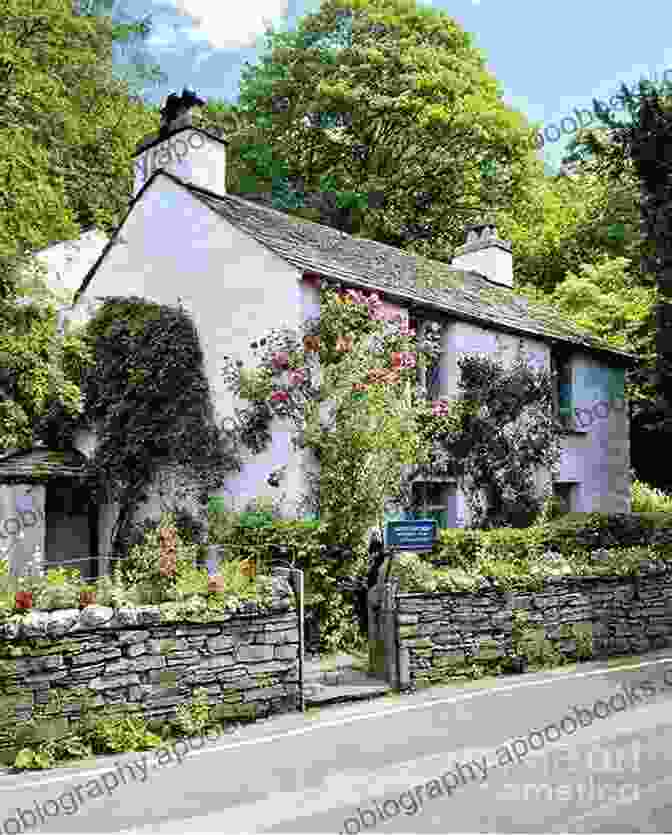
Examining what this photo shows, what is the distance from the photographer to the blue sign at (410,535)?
39.9 ft

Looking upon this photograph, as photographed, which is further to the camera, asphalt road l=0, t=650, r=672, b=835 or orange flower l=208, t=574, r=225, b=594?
orange flower l=208, t=574, r=225, b=594

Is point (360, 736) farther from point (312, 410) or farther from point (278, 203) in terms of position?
point (278, 203)

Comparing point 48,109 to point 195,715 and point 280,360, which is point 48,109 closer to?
point 280,360

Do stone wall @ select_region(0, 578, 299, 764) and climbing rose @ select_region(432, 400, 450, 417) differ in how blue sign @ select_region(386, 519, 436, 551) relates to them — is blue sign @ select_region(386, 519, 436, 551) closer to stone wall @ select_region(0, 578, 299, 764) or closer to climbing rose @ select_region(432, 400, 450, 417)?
stone wall @ select_region(0, 578, 299, 764)

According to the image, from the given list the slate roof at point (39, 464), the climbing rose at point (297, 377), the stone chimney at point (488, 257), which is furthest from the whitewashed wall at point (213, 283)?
the stone chimney at point (488, 257)

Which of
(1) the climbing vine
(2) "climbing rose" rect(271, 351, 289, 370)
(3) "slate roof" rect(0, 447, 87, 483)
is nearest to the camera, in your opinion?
(2) "climbing rose" rect(271, 351, 289, 370)

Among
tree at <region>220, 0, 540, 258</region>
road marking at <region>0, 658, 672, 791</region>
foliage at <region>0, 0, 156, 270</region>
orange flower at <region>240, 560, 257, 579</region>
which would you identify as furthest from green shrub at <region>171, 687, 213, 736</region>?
tree at <region>220, 0, 540, 258</region>

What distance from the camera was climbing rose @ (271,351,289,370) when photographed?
16094 mm

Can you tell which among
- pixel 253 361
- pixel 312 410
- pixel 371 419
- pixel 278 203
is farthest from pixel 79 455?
pixel 278 203

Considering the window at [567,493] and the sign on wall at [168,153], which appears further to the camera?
the window at [567,493]

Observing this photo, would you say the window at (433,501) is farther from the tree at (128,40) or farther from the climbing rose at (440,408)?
the tree at (128,40)

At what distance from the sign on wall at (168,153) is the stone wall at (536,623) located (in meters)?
12.0

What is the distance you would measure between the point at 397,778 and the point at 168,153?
614 inches

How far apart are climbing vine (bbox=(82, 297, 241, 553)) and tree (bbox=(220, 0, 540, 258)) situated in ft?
56.8
